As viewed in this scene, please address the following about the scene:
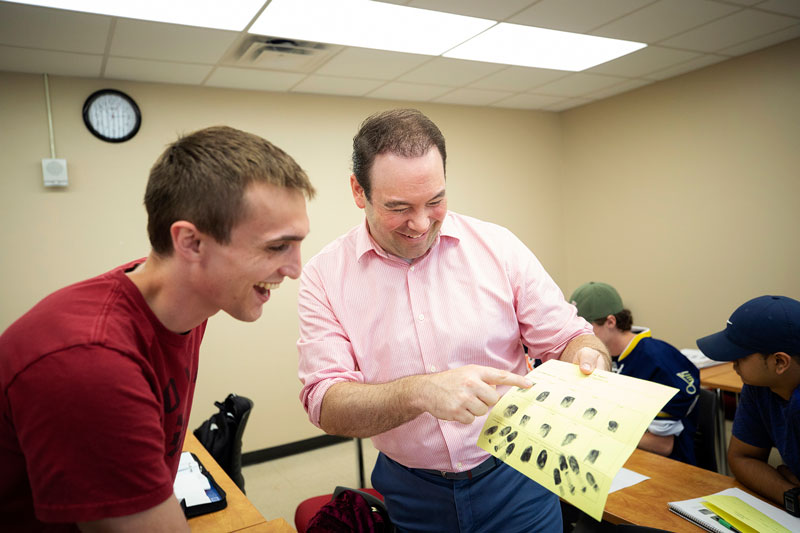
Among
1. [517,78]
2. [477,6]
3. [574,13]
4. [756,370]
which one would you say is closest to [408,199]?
[756,370]

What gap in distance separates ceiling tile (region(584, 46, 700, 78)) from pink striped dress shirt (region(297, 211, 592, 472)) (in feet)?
10.8

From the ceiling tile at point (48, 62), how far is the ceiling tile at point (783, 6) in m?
4.13

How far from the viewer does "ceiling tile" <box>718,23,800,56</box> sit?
3.74m

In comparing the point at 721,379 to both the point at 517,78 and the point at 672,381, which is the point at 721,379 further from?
the point at 517,78

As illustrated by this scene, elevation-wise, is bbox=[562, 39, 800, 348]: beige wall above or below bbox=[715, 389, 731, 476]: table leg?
above

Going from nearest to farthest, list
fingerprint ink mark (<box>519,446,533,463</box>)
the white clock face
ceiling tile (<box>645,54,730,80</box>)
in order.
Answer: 1. fingerprint ink mark (<box>519,446,533,463</box>)
2. the white clock face
3. ceiling tile (<box>645,54,730,80</box>)

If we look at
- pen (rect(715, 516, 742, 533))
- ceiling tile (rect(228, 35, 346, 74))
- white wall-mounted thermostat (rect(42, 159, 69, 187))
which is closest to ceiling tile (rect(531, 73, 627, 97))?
ceiling tile (rect(228, 35, 346, 74))

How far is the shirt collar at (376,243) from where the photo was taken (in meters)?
1.49

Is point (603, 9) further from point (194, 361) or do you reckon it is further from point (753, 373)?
point (194, 361)

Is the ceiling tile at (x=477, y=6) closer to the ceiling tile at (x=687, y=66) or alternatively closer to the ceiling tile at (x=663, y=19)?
the ceiling tile at (x=663, y=19)

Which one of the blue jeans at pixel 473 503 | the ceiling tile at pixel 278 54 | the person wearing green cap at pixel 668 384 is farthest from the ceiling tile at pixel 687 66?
the blue jeans at pixel 473 503

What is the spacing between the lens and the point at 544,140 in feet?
19.6

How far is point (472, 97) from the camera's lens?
506 centimetres

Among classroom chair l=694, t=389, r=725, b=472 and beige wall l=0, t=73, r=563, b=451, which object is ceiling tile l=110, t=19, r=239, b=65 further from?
classroom chair l=694, t=389, r=725, b=472
